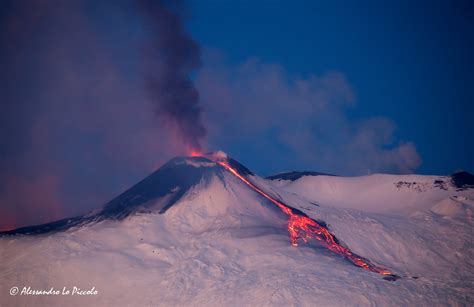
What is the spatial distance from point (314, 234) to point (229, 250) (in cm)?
729

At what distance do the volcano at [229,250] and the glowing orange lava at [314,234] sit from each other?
0.41 feet

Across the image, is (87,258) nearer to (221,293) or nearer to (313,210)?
(221,293)

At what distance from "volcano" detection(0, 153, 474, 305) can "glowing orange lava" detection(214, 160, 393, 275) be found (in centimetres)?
12

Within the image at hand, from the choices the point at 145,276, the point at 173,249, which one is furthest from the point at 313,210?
the point at 145,276

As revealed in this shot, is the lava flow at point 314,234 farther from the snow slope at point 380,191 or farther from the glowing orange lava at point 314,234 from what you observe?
the snow slope at point 380,191

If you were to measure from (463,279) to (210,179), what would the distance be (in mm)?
19415

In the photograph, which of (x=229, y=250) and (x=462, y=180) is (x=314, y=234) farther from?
(x=462, y=180)

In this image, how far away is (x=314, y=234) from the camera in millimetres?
22422

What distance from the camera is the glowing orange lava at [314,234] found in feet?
64.0

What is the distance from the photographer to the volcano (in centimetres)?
1438

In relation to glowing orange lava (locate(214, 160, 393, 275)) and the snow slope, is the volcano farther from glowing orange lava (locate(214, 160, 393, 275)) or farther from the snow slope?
the snow slope

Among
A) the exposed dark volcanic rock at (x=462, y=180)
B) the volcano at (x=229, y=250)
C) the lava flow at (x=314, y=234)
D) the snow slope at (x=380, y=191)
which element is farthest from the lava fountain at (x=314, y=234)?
the exposed dark volcanic rock at (x=462, y=180)

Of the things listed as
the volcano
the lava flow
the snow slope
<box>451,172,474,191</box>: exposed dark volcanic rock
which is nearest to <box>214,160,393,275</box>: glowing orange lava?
the lava flow

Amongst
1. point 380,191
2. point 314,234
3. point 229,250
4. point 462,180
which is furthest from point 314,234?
point 462,180
